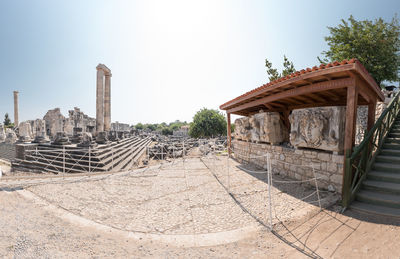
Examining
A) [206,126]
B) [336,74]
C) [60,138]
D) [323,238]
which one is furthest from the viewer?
[206,126]

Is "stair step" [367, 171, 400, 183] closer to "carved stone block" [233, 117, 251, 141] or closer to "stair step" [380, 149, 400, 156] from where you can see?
"stair step" [380, 149, 400, 156]

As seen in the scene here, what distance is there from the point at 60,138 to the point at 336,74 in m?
14.2

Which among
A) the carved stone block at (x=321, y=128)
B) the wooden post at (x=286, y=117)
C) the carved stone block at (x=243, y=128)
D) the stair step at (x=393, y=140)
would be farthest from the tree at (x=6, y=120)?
Result: the stair step at (x=393, y=140)

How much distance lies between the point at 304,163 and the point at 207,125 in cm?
2458

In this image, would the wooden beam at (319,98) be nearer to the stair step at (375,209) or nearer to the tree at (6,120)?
the stair step at (375,209)

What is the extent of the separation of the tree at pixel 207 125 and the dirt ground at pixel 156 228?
24900 mm

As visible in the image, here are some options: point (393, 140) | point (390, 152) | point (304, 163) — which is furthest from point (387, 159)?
point (304, 163)

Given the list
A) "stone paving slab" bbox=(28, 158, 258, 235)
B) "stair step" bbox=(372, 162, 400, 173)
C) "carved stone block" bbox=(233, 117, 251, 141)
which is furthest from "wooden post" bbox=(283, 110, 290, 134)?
"stone paving slab" bbox=(28, 158, 258, 235)

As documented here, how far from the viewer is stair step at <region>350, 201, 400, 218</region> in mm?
3063

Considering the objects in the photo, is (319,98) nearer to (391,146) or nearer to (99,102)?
(391,146)

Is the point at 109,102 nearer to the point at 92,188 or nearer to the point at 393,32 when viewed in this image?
the point at 92,188

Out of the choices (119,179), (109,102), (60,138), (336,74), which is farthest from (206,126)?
(336,74)

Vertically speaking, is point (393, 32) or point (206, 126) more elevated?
point (393, 32)

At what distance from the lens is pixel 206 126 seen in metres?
29.6
